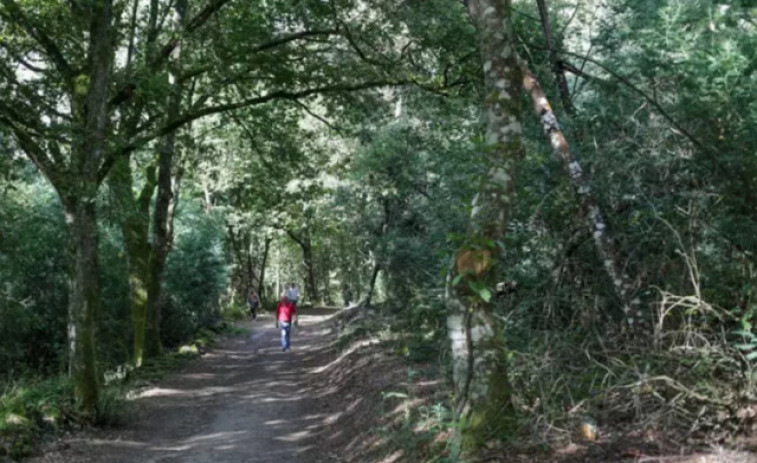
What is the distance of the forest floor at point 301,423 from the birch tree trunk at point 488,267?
0.44 meters

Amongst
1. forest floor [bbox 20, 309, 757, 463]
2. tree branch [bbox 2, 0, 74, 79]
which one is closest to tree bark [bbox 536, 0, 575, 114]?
forest floor [bbox 20, 309, 757, 463]

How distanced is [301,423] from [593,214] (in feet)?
21.9

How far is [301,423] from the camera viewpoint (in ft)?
38.1

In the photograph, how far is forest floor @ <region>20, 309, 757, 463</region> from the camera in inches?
269

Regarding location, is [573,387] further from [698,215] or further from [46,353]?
[46,353]

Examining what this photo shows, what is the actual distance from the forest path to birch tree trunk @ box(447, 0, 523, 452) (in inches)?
169

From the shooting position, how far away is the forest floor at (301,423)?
269 inches

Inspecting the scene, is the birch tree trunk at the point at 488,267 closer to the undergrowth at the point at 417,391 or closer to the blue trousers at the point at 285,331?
the undergrowth at the point at 417,391

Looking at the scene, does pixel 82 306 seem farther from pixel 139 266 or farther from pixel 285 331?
pixel 285 331

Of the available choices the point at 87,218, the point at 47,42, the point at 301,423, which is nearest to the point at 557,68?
the point at 301,423

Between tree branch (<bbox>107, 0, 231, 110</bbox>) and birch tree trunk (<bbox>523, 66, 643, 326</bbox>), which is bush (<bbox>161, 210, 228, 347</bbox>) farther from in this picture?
birch tree trunk (<bbox>523, 66, 643, 326</bbox>)

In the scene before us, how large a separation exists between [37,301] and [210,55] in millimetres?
10796

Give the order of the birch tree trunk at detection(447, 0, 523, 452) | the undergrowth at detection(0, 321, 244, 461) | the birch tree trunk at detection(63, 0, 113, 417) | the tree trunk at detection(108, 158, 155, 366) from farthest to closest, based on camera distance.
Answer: the tree trunk at detection(108, 158, 155, 366), the birch tree trunk at detection(63, 0, 113, 417), the undergrowth at detection(0, 321, 244, 461), the birch tree trunk at detection(447, 0, 523, 452)

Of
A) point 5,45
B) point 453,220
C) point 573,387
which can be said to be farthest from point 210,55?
point 573,387
